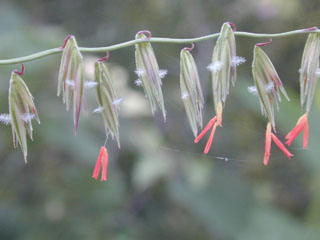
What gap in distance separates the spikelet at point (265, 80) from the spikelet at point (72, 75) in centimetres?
42

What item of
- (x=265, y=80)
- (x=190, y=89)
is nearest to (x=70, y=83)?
(x=190, y=89)

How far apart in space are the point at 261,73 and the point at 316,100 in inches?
74.8

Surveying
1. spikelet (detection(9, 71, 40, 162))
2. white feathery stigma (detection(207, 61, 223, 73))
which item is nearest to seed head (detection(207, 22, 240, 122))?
white feathery stigma (detection(207, 61, 223, 73))

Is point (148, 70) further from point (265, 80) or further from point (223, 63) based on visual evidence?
point (265, 80)

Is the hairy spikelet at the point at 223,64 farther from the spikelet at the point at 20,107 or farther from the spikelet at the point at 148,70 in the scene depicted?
the spikelet at the point at 20,107

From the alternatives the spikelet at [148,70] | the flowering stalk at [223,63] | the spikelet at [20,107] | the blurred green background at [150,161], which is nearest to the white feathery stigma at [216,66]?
the flowering stalk at [223,63]

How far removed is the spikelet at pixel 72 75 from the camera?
3.66 feet

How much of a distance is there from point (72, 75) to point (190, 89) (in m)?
0.29

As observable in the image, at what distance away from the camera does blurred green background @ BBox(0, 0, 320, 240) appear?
2811 millimetres

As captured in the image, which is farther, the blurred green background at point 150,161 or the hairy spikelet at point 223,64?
the blurred green background at point 150,161

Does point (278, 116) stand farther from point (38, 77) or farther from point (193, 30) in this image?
point (193, 30)

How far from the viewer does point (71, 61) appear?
1.12 meters

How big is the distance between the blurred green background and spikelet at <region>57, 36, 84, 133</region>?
1096mm

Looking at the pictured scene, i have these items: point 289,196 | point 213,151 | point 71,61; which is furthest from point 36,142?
point 289,196
